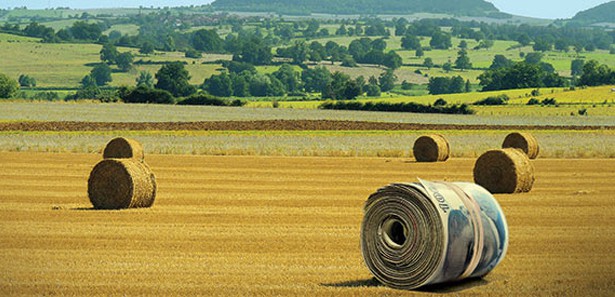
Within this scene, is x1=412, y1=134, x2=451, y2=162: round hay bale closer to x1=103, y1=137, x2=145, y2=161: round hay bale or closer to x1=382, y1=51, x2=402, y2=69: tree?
x1=103, y1=137, x2=145, y2=161: round hay bale

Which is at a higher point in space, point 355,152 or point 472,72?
point 355,152

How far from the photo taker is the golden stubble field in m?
13.8

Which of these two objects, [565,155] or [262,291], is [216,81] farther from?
[262,291]

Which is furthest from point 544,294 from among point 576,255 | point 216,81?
point 216,81

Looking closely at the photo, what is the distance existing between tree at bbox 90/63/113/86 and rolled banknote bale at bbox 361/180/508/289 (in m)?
132

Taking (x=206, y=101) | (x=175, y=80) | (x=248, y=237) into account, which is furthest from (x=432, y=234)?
(x=175, y=80)

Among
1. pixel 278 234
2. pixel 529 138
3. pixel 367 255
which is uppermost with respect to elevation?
pixel 367 255

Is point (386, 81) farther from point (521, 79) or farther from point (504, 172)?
point (504, 172)

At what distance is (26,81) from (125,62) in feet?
64.7

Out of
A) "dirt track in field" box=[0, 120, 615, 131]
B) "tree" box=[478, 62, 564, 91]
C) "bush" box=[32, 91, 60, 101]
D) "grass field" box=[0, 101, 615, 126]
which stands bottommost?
"bush" box=[32, 91, 60, 101]

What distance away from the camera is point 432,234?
12.7 meters

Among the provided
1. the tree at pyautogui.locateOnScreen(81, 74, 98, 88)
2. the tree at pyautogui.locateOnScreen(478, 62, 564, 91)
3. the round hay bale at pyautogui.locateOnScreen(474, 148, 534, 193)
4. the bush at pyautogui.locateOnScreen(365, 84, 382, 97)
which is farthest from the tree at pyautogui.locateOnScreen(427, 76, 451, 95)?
the round hay bale at pyautogui.locateOnScreen(474, 148, 534, 193)

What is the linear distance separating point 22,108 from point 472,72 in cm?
11244

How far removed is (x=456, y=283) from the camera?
13.5 metres
